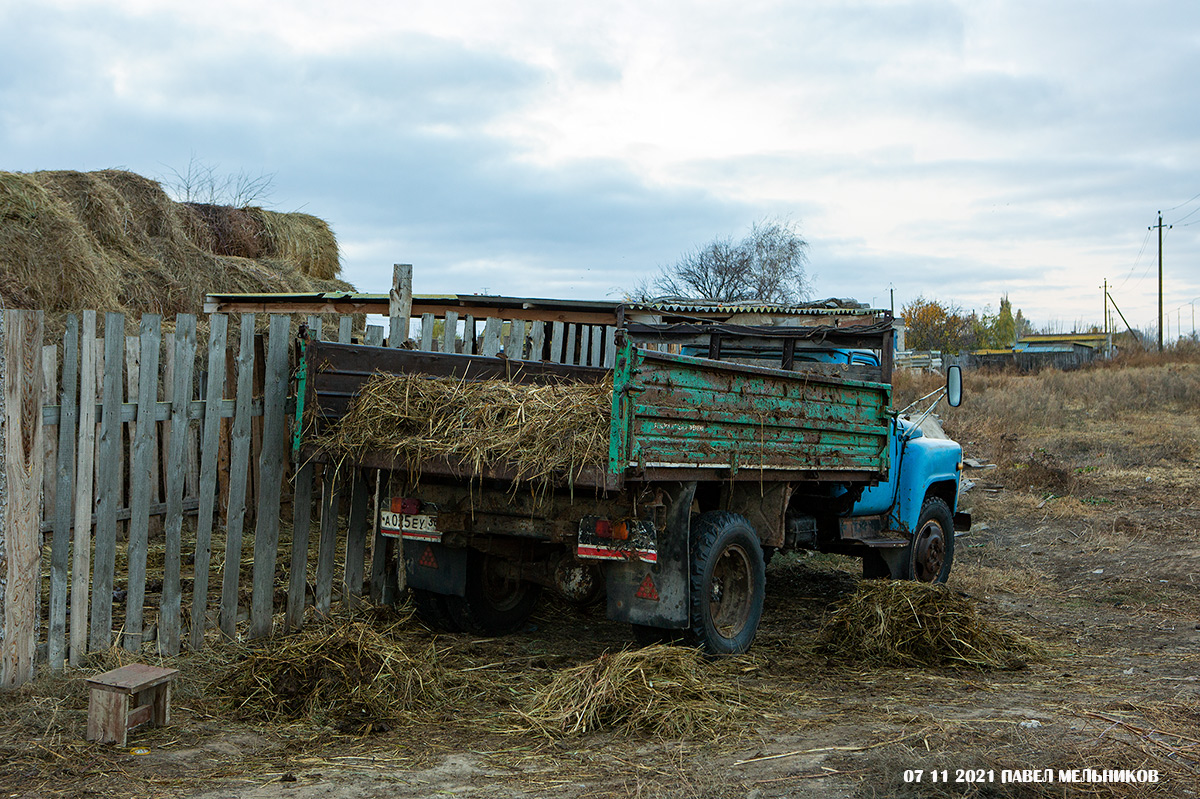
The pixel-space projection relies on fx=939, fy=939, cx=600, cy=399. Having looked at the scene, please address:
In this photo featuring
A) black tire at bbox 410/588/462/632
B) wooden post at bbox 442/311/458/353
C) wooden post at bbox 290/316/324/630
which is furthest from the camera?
wooden post at bbox 442/311/458/353

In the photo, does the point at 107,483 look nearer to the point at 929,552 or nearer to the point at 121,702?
the point at 121,702

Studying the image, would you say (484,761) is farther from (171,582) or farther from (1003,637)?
(1003,637)

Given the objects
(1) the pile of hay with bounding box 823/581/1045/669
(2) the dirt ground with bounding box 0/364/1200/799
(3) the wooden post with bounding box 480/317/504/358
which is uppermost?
(3) the wooden post with bounding box 480/317/504/358

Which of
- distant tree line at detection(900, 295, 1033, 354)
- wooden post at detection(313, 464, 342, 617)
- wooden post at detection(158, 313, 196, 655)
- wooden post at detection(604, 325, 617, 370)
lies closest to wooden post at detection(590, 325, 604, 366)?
wooden post at detection(604, 325, 617, 370)

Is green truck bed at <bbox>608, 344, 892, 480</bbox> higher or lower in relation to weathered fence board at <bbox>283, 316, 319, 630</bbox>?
higher

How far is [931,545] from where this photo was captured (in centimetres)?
774

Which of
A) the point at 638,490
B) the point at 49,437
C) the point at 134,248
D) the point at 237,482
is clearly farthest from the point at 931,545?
the point at 134,248

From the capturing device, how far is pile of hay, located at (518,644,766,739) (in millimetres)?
4277

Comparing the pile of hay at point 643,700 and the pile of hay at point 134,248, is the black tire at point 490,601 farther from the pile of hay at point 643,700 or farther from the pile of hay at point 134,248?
the pile of hay at point 134,248

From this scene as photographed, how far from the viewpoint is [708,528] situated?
5.30 m

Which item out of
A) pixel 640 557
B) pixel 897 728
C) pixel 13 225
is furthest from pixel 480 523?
pixel 13 225

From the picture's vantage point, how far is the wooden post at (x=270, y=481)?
5574 millimetres

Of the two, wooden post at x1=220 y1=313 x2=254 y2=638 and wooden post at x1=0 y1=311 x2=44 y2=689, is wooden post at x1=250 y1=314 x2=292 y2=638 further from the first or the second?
wooden post at x1=0 y1=311 x2=44 y2=689

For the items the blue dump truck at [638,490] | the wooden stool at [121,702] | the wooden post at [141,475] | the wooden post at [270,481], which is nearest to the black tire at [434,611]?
the blue dump truck at [638,490]
